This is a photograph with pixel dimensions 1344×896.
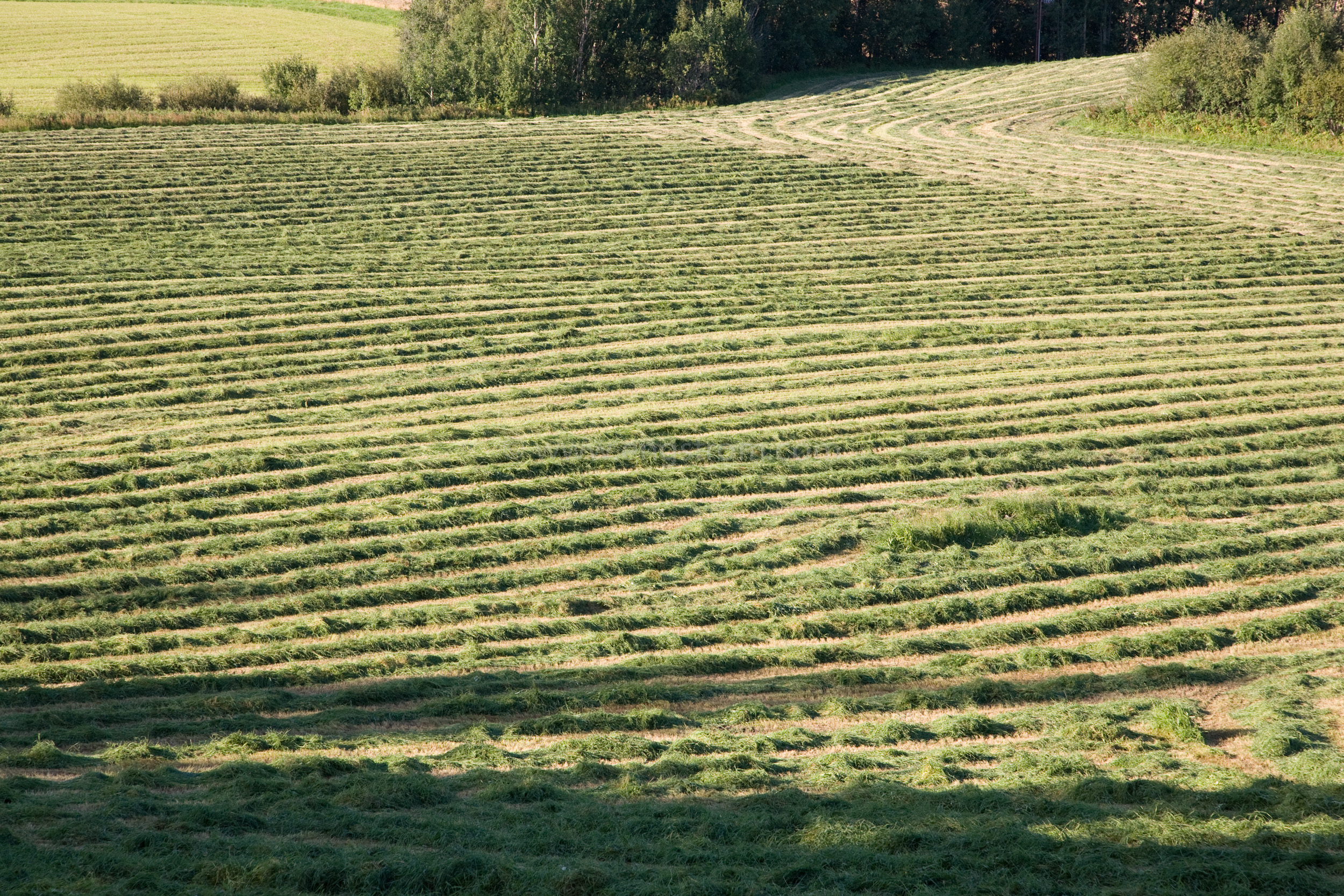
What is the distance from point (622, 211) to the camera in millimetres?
34000

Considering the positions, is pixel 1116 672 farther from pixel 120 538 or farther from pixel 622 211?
pixel 622 211

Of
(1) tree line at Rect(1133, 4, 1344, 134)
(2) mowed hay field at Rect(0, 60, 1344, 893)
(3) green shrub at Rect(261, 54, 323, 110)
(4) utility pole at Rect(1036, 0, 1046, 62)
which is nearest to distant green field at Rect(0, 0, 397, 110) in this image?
(3) green shrub at Rect(261, 54, 323, 110)

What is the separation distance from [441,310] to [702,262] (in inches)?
303

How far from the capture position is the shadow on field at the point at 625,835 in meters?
7.55

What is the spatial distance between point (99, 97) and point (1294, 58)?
48.7 metres

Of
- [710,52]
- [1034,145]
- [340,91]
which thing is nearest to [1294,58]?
[1034,145]

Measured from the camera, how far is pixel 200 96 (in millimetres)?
46719

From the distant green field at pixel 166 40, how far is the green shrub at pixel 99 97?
2.10 metres

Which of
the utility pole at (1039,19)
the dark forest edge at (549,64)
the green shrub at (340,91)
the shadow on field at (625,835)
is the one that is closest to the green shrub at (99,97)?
the dark forest edge at (549,64)

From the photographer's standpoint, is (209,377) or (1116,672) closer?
(1116,672)

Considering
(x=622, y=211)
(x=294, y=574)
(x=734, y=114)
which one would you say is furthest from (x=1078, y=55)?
(x=294, y=574)

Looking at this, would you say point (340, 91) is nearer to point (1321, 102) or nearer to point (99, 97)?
point (99, 97)

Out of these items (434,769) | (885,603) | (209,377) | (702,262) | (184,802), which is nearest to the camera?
(184,802)

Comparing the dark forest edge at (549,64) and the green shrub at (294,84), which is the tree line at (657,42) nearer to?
the dark forest edge at (549,64)
